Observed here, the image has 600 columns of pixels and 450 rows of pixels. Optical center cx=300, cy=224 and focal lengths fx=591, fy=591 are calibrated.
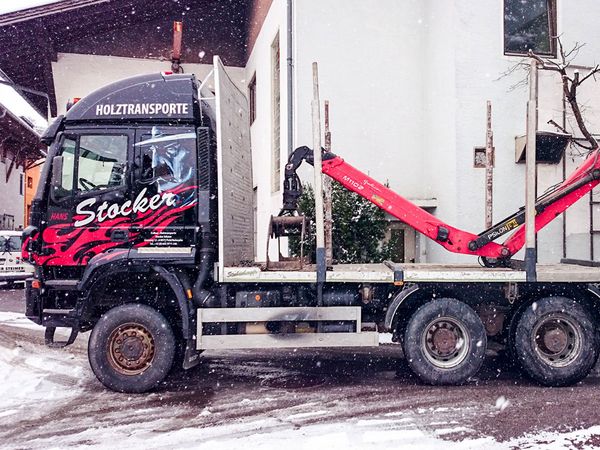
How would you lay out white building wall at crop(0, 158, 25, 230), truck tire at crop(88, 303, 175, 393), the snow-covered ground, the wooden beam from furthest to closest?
white building wall at crop(0, 158, 25, 230), the wooden beam, truck tire at crop(88, 303, 175, 393), the snow-covered ground

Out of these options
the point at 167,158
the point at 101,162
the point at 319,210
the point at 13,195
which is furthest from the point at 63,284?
the point at 13,195

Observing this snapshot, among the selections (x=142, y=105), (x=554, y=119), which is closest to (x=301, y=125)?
(x=554, y=119)

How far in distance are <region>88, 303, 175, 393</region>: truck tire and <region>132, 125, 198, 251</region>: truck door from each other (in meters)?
0.78

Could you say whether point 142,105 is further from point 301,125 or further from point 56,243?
point 301,125

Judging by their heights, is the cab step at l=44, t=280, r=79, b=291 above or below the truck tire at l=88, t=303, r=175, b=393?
above

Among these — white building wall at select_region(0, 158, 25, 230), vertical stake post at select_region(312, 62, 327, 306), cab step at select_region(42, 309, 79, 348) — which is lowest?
cab step at select_region(42, 309, 79, 348)

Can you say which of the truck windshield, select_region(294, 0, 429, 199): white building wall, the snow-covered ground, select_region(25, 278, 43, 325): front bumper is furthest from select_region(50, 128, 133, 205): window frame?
the truck windshield

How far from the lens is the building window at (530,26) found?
11703mm

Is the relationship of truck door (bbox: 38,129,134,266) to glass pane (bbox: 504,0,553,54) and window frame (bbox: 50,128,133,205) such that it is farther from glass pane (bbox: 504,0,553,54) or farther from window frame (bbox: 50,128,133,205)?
glass pane (bbox: 504,0,553,54)

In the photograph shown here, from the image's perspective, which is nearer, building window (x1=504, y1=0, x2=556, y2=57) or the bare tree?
the bare tree

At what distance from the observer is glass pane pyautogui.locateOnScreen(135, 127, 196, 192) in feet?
21.2

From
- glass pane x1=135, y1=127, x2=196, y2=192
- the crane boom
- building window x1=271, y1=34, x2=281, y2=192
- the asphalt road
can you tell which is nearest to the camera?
the asphalt road

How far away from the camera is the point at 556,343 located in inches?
260

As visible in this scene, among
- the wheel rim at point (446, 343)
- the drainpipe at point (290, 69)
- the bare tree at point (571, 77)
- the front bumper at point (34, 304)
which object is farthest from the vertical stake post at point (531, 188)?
the drainpipe at point (290, 69)
